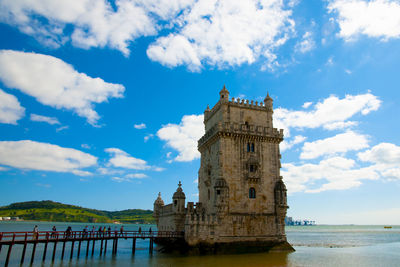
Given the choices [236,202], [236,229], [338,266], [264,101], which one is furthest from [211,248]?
[264,101]

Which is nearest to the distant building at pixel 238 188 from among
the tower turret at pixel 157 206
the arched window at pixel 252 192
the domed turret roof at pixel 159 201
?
the arched window at pixel 252 192

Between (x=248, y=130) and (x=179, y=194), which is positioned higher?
(x=248, y=130)

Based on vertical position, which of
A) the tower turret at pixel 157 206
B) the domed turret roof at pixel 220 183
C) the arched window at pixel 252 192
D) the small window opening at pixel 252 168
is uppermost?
the small window opening at pixel 252 168

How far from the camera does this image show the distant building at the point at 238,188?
3612 cm

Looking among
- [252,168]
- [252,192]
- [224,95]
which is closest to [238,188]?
[252,192]

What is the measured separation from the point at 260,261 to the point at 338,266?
798 centimetres

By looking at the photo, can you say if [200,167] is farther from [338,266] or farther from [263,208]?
[338,266]

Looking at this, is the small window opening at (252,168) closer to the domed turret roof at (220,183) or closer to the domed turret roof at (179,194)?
the domed turret roof at (220,183)

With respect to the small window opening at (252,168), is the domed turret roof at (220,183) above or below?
below

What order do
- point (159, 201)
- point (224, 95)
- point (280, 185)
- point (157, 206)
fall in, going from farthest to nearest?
point (159, 201) < point (157, 206) < point (224, 95) < point (280, 185)

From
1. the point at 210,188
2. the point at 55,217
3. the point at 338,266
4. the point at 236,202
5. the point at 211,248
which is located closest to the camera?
the point at 338,266

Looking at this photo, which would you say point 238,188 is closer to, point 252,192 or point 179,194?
point 252,192

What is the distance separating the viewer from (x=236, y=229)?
36.8 meters

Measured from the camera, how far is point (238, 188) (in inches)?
1510
